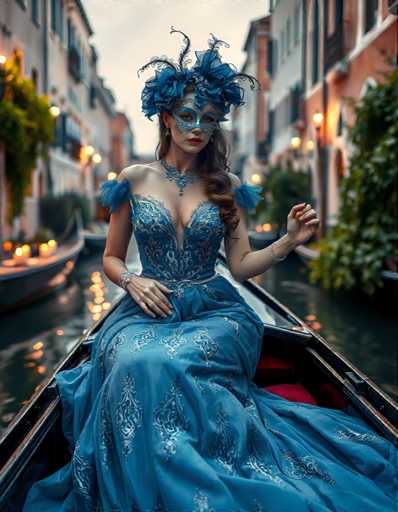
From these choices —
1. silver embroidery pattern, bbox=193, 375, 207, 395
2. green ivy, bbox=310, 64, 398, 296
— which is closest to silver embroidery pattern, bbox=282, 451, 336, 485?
silver embroidery pattern, bbox=193, 375, 207, 395

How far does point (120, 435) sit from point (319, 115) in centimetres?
767

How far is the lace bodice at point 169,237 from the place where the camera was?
5.67 ft

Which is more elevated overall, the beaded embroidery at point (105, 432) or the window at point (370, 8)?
the window at point (370, 8)

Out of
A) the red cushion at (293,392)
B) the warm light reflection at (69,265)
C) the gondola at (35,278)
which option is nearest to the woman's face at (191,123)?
the red cushion at (293,392)

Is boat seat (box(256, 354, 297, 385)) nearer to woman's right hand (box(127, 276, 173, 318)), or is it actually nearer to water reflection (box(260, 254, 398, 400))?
woman's right hand (box(127, 276, 173, 318))

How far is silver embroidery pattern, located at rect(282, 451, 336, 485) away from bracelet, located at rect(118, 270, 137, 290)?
2.18 feet

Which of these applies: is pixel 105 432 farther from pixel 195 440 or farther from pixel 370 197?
pixel 370 197

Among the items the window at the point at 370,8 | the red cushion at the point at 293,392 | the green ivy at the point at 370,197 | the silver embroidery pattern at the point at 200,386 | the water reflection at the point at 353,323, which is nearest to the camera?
the silver embroidery pattern at the point at 200,386

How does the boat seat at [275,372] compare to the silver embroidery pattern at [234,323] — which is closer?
the silver embroidery pattern at [234,323]

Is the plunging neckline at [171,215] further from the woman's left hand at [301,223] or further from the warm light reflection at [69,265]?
the warm light reflection at [69,265]

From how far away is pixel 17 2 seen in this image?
229 cm

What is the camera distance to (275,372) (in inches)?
86.5

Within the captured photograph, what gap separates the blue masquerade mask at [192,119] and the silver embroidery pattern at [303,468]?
95 centimetres

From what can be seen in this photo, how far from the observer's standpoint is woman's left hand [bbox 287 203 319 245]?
1.66m
